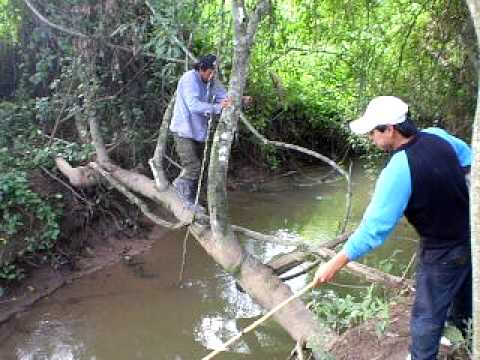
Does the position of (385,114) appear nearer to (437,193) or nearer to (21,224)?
(437,193)

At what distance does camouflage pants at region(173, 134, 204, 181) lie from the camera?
19.6 ft

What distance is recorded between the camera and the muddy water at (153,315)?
5418 millimetres

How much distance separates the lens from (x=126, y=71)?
25.6 ft

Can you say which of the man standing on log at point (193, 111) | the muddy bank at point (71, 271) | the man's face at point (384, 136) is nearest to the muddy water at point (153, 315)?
the muddy bank at point (71, 271)

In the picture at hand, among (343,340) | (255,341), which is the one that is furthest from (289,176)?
(343,340)

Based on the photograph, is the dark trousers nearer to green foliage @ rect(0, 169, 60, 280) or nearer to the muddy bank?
the muddy bank

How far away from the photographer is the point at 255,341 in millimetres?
5559

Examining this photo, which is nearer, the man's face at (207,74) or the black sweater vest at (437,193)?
the black sweater vest at (437,193)

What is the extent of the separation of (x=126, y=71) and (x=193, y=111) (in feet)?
8.90

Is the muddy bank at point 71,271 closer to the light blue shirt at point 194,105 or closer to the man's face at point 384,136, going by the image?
the light blue shirt at point 194,105

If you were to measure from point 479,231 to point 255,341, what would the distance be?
351cm

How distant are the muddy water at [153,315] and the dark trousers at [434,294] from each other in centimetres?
239

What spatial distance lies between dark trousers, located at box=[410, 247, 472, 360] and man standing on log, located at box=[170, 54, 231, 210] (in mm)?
2703

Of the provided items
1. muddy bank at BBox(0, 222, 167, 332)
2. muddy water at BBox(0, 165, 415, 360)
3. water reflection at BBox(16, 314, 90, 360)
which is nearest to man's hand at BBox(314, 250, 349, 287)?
muddy water at BBox(0, 165, 415, 360)
